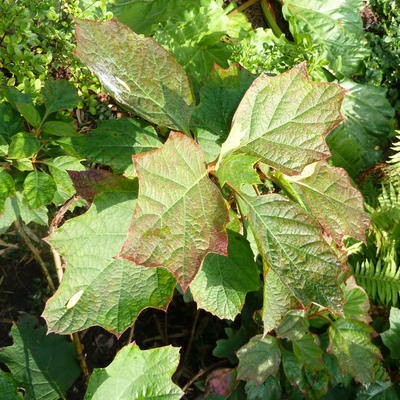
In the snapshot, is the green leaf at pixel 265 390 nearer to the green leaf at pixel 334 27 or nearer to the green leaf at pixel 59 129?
the green leaf at pixel 59 129

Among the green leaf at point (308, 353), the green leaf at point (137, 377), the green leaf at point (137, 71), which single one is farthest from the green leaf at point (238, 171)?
the green leaf at point (308, 353)

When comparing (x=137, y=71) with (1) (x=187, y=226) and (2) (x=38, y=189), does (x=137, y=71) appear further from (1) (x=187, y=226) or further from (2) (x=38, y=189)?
(2) (x=38, y=189)

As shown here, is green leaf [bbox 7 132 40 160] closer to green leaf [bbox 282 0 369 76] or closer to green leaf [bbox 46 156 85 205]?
green leaf [bbox 46 156 85 205]

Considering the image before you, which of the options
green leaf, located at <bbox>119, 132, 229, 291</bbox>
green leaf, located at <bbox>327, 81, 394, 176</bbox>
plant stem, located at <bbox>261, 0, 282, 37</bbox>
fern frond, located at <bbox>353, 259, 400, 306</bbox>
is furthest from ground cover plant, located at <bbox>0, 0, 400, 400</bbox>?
plant stem, located at <bbox>261, 0, 282, 37</bbox>

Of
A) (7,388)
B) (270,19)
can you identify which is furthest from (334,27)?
(7,388)

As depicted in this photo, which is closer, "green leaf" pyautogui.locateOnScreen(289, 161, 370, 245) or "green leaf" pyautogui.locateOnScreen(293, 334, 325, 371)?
"green leaf" pyautogui.locateOnScreen(289, 161, 370, 245)

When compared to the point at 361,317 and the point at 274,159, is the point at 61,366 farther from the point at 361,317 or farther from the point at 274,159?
the point at 361,317
